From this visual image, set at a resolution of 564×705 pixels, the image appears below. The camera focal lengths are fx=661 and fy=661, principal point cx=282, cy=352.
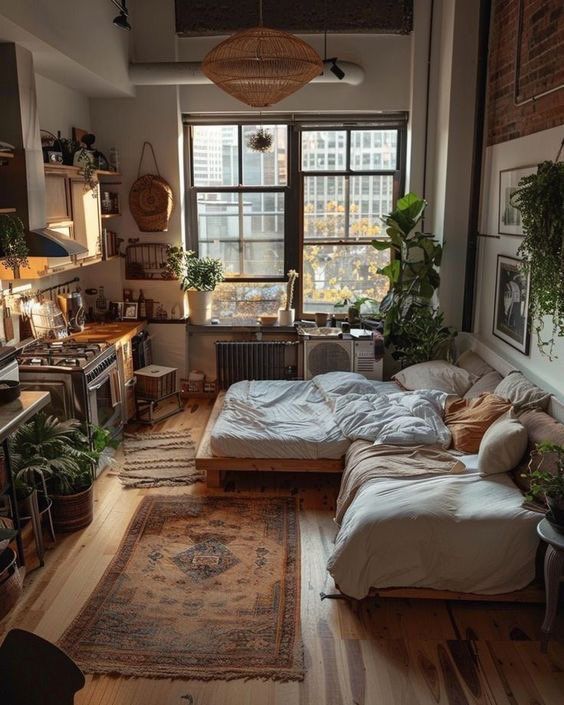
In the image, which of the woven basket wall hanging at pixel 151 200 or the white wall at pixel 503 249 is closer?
the white wall at pixel 503 249

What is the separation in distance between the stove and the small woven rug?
379mm

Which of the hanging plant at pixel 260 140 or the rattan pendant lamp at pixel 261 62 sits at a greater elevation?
the rattan pendant lamp at pixel 261 62

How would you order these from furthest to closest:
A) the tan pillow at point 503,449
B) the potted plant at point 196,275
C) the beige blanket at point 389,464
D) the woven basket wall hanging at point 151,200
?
the potted plant at point 196,275, the woven basket wall hanging at point 151,200, the beige blanket at point 389,464, the tan pillow at point 503,449

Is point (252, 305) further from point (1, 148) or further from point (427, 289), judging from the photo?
point (1, 148)

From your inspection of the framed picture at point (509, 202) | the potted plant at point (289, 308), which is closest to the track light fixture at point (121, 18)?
the potted plant at point (289, 308)

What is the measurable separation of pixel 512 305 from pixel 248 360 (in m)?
2.83

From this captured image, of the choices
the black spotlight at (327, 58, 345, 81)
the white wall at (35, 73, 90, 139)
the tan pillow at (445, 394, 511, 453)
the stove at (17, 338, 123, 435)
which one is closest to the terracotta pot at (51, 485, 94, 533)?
the stove at (17, 338, 123, 435)

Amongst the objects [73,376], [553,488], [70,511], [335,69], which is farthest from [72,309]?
[553,488]

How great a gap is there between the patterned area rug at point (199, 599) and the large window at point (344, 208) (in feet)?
9.83

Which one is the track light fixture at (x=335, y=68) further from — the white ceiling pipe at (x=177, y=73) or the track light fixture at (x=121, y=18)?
the track light fixture at (x=121, y=18)

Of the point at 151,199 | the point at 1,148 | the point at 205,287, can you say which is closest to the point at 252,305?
the point at 205,287

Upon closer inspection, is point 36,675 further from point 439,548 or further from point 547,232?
point 547,232

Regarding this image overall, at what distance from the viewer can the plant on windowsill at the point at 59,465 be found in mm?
4129

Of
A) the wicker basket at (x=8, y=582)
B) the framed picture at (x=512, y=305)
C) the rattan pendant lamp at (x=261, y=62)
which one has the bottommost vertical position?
the wicker basket at (x=8, y=582)
